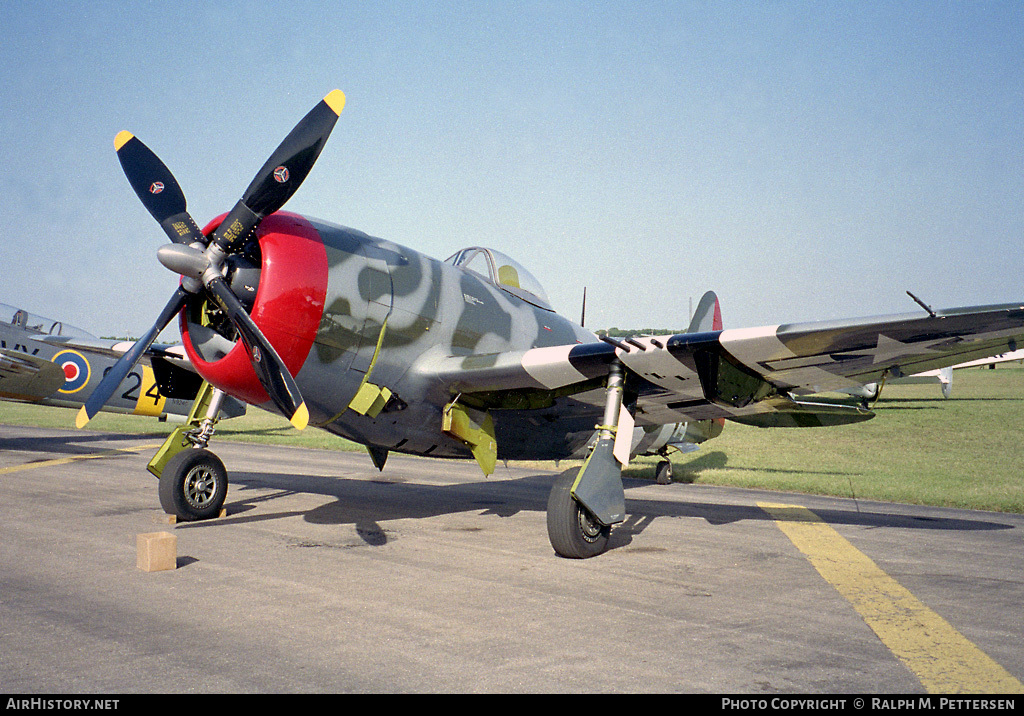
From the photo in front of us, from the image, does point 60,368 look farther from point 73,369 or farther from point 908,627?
point 908,627

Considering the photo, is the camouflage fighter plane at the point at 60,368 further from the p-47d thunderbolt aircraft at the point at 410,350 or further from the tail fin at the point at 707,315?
the tail fin at the point at 707,315

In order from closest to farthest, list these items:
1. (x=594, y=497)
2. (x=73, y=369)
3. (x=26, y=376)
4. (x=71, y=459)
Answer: (x=594, y=497), (x=71, y=459), (x=26, y=376), (x=73, y=369)

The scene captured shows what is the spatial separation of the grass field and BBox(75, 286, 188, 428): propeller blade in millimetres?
10299

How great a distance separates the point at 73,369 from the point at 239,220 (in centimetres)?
1397

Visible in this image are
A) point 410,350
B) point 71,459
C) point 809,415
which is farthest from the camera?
point 71,459

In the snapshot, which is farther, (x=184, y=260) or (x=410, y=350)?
(x=410, y=350)

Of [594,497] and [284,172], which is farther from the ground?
[284,172]

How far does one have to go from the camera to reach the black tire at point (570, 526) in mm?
6258

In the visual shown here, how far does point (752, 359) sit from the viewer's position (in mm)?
6277

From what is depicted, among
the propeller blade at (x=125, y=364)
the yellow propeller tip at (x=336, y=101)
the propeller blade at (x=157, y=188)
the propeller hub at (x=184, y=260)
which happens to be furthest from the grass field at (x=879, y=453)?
the propeller blade at (x=157, y=188)

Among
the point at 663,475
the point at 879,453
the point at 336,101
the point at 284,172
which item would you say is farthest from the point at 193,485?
the point at 879,453

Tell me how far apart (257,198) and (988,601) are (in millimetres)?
6528
